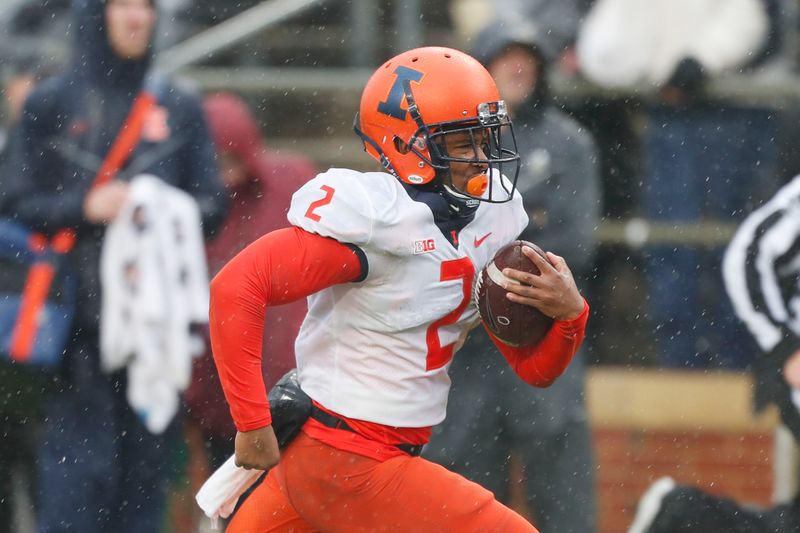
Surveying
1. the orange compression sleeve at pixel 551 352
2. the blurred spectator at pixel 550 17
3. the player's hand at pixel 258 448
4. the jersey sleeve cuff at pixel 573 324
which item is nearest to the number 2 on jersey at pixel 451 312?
the orange compression sleeve at pixel 551 352

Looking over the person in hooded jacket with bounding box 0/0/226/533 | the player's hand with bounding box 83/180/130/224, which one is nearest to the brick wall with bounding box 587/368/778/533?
the person in hooded jacket with bounding box 0/0/226/533

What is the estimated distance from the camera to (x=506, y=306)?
412 cm

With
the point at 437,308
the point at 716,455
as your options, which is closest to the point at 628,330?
the point at 716,455

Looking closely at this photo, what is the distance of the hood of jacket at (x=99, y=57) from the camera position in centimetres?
618

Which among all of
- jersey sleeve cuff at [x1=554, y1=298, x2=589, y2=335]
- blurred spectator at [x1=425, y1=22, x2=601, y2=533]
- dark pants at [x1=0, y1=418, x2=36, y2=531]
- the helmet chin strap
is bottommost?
dark pants at [x1=0, y1=418, x2=36, y2=531]

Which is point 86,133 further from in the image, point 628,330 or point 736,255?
point 628,330

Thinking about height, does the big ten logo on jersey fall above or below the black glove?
above

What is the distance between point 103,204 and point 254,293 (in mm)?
2249

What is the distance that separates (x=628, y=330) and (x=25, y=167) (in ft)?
11.3

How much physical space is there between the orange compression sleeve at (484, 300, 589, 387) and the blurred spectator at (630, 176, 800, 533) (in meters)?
1.75

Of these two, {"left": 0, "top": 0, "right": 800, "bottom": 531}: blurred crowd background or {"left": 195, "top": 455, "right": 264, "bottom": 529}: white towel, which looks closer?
{"left": 195, "top": 455, "right": 264, "bottom": 529}: white towel

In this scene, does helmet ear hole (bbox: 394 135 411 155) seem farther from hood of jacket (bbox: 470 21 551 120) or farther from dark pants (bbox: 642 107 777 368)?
dark pants (bbox: 642 107 777 368)

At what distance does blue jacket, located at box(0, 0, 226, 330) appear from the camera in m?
6.06

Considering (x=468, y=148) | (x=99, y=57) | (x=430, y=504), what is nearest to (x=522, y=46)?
(x=99, y=57)
